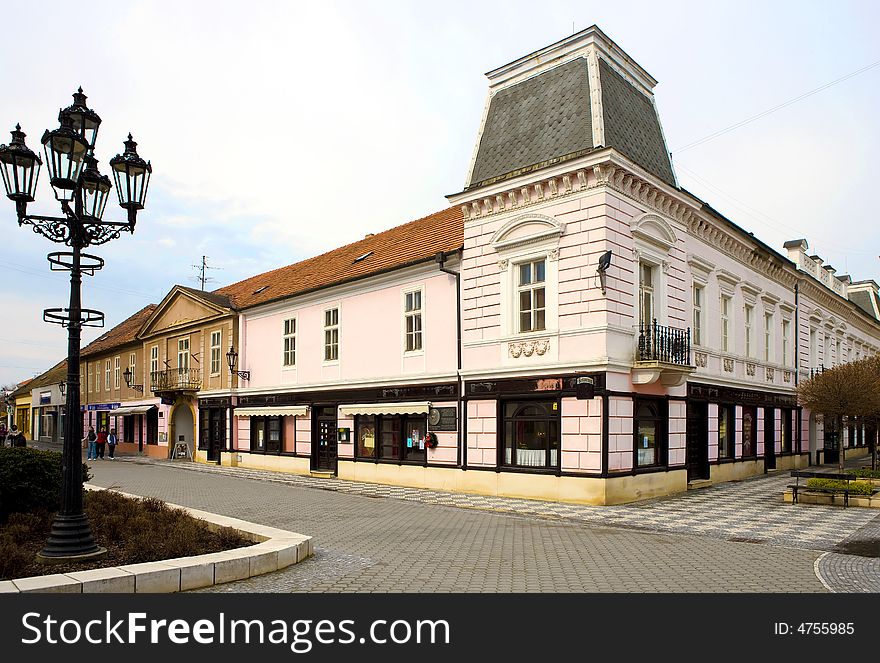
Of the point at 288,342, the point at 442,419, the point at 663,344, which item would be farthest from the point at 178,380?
the point at 663,344

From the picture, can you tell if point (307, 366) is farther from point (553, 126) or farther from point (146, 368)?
point (146, 368)

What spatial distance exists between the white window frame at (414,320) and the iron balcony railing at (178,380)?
553 inches

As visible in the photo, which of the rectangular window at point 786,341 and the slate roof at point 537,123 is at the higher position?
the slate roof at point 537,123

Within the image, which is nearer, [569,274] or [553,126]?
[569,274]

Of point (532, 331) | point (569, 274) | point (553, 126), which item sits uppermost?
point (553, 126)

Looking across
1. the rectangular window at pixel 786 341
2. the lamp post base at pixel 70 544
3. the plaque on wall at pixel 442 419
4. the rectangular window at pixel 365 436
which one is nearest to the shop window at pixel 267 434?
the rectangular window at pixel 365 436

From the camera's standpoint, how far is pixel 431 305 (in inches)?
815

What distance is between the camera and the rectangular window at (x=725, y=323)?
22.3 metres

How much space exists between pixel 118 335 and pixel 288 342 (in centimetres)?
2414

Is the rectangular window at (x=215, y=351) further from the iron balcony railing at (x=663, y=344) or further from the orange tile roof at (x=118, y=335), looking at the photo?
the iron balcony railing at (x=663, y=344)

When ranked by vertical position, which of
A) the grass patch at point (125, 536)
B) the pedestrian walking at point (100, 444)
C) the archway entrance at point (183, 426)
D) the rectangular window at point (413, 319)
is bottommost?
the pedestrian walking at point (100, 444)

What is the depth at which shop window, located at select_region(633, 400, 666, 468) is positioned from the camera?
671 inches
